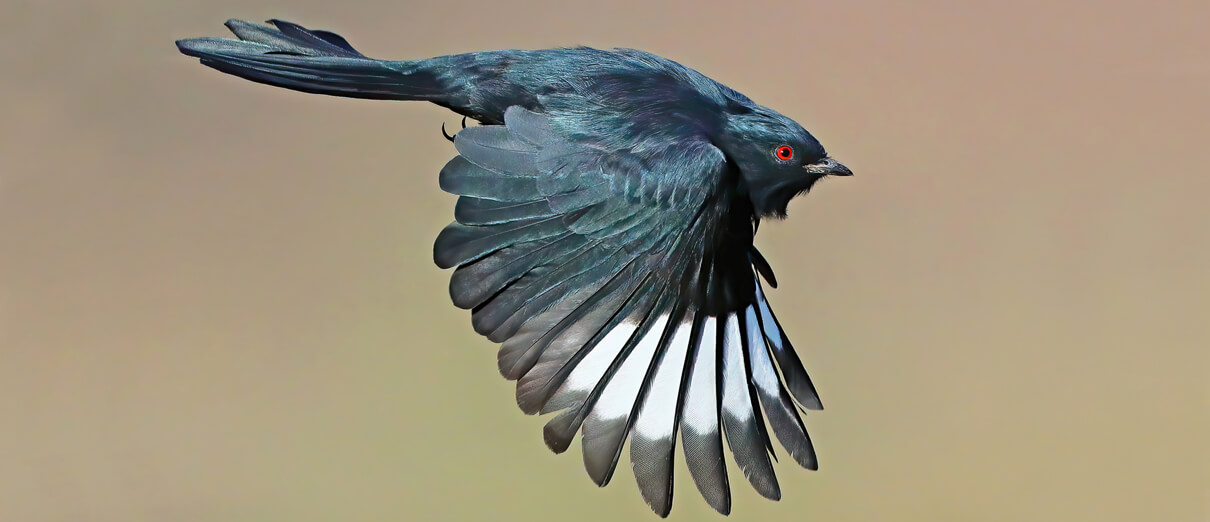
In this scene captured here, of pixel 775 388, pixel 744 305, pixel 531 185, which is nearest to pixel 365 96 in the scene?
pixel 531 185

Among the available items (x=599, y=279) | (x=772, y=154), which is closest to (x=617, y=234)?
(x=599, y=279)

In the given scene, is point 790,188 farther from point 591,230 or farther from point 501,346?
point 501,346

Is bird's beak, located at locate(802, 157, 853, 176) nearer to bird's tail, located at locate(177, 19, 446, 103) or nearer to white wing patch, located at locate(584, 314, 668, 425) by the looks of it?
white wing patch, located at locate(584, 314, 668, 425)

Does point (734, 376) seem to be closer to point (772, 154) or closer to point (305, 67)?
point (772, 154)

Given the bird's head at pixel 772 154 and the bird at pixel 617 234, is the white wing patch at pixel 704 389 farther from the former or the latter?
the bird's head at pixel 772 154

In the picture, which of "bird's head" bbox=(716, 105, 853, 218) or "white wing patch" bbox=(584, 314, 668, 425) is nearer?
"white wing patch" bbox=(584, 314, 668, 425)

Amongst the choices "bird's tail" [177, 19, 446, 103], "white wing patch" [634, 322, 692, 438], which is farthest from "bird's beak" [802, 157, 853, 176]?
"bird's tail" [177, 19, 446, 103]

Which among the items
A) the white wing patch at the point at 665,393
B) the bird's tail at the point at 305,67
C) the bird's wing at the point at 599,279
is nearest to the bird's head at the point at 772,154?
the bird's wing at the point at 599,279
